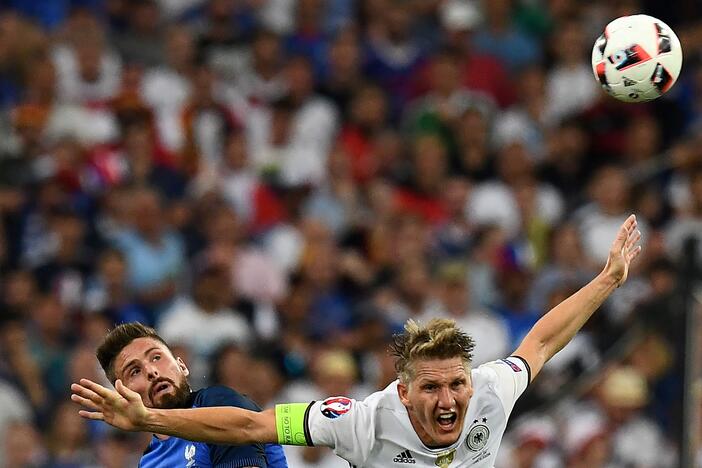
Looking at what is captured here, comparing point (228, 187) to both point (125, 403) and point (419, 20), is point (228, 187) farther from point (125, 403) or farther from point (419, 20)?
point (125, 403)

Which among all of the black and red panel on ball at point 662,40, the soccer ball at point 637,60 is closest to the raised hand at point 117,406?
the soccer ball at point 637,60

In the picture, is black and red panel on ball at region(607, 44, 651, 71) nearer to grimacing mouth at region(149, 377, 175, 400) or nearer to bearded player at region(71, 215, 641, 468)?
bearded player at region(71, 215, 641, 468)

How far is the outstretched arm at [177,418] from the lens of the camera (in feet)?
20.4

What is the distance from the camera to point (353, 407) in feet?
22.1

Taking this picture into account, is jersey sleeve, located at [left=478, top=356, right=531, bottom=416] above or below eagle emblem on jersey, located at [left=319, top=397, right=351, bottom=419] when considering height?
above

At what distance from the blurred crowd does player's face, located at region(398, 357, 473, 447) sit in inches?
171

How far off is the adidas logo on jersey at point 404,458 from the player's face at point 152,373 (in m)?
0.97

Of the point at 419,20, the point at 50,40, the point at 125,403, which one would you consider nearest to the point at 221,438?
the point at 125,403

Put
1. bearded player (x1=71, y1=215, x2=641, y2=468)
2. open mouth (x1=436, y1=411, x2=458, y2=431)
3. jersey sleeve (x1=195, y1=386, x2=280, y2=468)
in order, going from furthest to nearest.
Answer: jersey sleeve (x1=195, y1=386, x2=280, y2=468) → open mouth (x1=436, y1=411, x2=458, y2=431) → bearded player (x1=71, y1=215, x2=641, y2=468)

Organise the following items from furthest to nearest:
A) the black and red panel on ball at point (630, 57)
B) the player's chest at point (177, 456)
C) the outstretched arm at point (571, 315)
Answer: the black and red panel on ball at point (630, 57) < the outstretched arm at point (571, 315) < the player's chest at point (177, 456)

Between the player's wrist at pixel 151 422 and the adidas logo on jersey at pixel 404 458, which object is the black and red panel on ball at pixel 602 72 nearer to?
the adidas logo on jersey at pixel 404 458

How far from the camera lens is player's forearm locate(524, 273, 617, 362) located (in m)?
7.16

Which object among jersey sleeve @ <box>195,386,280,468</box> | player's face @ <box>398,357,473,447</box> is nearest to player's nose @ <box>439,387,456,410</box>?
player's face @ <box>398,357,473,447</box>

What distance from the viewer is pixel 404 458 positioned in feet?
22.1
